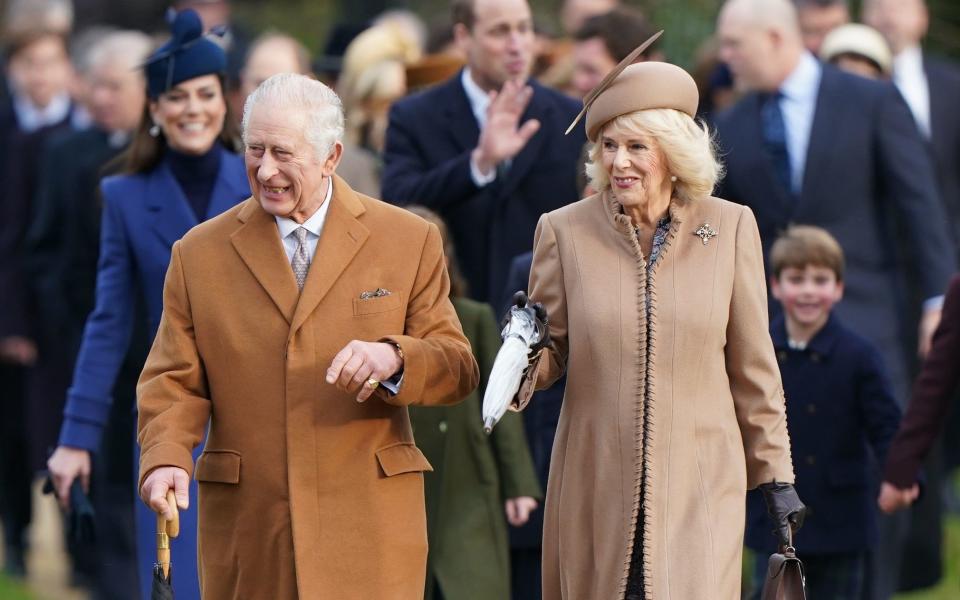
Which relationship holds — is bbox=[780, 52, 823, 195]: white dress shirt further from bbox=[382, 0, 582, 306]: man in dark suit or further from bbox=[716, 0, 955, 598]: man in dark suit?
bbox=[382, 0, 582, 306]: man in dark suit

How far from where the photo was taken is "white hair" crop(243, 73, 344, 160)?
19.4 feet

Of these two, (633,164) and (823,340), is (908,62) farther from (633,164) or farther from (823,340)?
(633,164)

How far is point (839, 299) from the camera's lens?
8.42 m

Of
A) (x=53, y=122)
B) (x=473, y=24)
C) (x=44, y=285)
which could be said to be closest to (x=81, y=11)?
(x=53, y=122)

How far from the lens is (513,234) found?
8.62 metres

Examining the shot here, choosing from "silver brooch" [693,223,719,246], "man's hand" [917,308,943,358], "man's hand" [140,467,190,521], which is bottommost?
"man's hand" [140,467,190,521]

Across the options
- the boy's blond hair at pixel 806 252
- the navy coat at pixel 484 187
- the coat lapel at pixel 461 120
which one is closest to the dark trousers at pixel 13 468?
the navy coat at pixel 484 187

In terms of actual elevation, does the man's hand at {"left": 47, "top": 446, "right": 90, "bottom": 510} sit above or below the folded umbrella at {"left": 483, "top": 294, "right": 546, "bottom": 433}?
below

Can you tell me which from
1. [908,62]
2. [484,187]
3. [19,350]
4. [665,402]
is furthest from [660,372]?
[19,350]

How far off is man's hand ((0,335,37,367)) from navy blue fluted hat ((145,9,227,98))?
4.19m

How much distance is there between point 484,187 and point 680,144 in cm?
244

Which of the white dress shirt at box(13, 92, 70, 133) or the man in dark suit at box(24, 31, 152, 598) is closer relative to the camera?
the man in dark suit at box(24, 31, 152, 598)

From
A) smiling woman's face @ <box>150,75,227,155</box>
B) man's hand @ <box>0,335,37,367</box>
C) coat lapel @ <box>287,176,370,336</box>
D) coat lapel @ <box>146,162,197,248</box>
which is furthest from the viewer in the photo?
man's hand @ <box>0,335,37,367</box>

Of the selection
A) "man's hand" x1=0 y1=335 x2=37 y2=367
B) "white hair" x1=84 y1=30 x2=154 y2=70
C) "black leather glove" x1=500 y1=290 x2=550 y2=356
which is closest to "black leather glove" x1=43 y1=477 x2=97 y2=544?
"black leather glove" x1=500 y1=290 x2=550 y2=356
